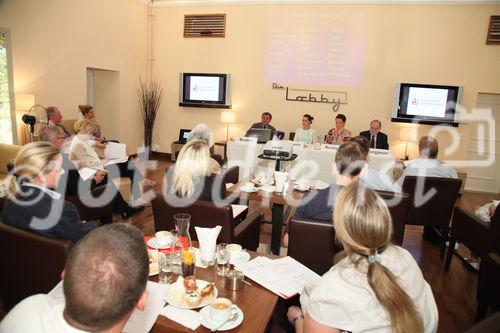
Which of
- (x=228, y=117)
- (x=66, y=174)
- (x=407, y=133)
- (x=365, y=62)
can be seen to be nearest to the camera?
(x=66, y=174)

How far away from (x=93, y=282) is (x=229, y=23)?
7.78 metres

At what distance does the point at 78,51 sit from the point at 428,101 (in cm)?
661

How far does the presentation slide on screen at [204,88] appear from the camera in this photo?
8.02 metres

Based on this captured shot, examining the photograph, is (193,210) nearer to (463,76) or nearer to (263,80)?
(263,80)

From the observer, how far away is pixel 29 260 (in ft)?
5.61

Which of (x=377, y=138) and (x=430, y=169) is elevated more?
(x=377, y=138)

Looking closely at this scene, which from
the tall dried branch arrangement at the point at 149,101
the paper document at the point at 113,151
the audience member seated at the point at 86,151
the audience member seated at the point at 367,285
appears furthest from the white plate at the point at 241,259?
the tall dried branch arrangement at the point at 149,101

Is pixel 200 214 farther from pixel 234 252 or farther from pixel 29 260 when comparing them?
pixel 29 260

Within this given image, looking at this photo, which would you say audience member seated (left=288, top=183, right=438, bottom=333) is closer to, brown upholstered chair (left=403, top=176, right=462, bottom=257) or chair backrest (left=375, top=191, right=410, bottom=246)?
chair backrest (left=375, top=191, right=410, bottom=246)

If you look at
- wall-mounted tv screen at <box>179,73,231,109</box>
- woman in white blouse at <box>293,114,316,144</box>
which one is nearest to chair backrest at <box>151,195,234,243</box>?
woman in white blouse at <box>293,114,316,144</box>

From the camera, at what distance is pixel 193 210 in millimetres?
2354

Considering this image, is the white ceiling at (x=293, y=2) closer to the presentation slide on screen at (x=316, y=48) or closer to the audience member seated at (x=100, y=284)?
the presentation slide on screen at (x=316, y=48)

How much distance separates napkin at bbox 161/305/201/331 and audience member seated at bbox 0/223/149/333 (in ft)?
1.30

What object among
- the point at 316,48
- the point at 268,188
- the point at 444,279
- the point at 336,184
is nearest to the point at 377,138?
the point at 316,48
